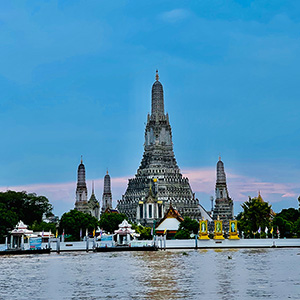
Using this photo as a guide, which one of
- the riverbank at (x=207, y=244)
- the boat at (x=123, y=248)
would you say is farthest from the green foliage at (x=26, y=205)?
the boat at (x=123, y=248)

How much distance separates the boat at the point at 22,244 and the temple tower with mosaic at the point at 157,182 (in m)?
48.1

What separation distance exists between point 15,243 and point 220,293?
5576cm

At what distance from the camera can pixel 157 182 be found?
13538 cm

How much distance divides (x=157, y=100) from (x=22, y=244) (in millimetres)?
68002

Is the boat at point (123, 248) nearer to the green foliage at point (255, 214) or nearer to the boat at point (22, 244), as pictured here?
the boat at point (22, 244)

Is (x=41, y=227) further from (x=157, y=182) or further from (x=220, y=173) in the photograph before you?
(x=220, y=173)

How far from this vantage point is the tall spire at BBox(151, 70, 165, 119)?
14162cm

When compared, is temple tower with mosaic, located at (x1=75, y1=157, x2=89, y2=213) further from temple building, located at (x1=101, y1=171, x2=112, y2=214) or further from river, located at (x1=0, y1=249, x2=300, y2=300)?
river, located at (x1=0, y1=249, x2=300, y2=300)

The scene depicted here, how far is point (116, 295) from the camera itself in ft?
103

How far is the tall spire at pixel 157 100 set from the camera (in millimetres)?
141625

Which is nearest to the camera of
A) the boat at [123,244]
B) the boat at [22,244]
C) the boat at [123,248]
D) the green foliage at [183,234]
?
the boat at [22,244]

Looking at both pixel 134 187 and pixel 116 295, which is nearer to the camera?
pixel 116 295

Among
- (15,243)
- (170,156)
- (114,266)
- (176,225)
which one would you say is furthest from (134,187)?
(114,266)

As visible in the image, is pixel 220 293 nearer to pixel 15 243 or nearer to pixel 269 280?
pixel 269 280
